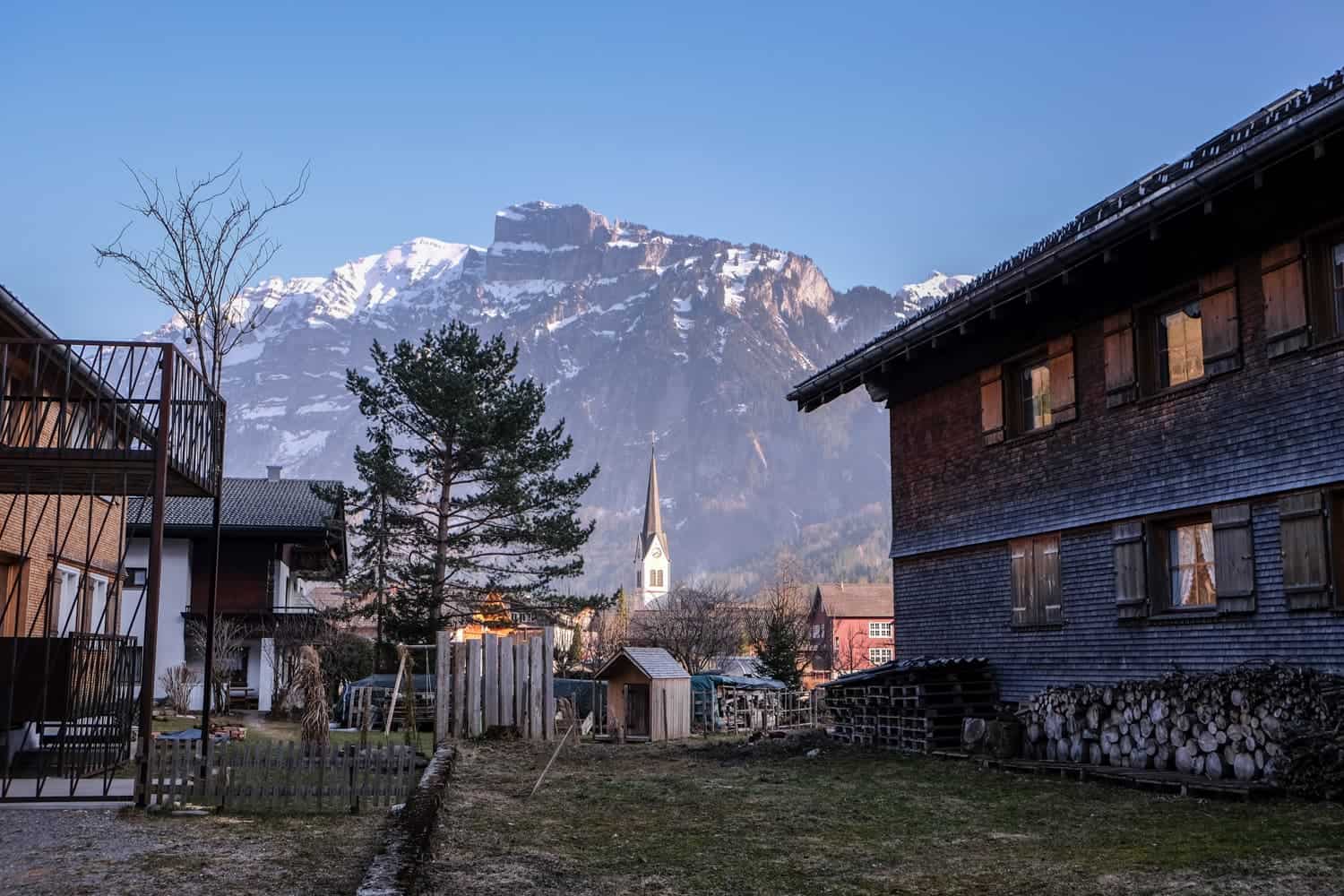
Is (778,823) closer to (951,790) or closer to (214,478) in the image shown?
(951,790)

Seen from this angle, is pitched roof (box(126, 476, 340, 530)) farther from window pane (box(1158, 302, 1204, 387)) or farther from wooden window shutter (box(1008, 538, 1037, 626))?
window pane (box(1158, 302, 1204, 387))

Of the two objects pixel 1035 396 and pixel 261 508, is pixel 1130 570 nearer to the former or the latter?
pixel 1035 396

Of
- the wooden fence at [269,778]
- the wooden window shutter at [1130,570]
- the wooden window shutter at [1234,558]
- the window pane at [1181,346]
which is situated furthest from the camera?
the wooden window shutter at [1130,570]

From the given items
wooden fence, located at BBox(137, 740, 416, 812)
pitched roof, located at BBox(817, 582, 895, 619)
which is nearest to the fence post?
wooden fence, located at BBox(137, 740, 416, 812)

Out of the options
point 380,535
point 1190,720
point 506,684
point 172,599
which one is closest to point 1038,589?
point 1190,720

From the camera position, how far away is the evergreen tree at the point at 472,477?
41.9 metres

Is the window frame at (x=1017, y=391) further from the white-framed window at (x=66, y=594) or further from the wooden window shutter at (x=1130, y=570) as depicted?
the white-framed window at (x=66, y=594)

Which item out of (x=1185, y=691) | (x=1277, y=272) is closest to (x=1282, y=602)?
(x=1185, y=691)

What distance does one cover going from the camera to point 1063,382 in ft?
62.3

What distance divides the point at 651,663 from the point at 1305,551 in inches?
740

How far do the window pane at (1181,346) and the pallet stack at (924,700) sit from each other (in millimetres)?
6301

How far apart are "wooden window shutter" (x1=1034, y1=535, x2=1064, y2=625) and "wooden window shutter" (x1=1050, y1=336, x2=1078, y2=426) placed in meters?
1.89

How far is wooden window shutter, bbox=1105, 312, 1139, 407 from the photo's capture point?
17.4 meters

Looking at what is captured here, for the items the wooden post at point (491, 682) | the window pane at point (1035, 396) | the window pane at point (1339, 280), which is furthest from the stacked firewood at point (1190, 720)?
the wooden post at point (491, 682)
